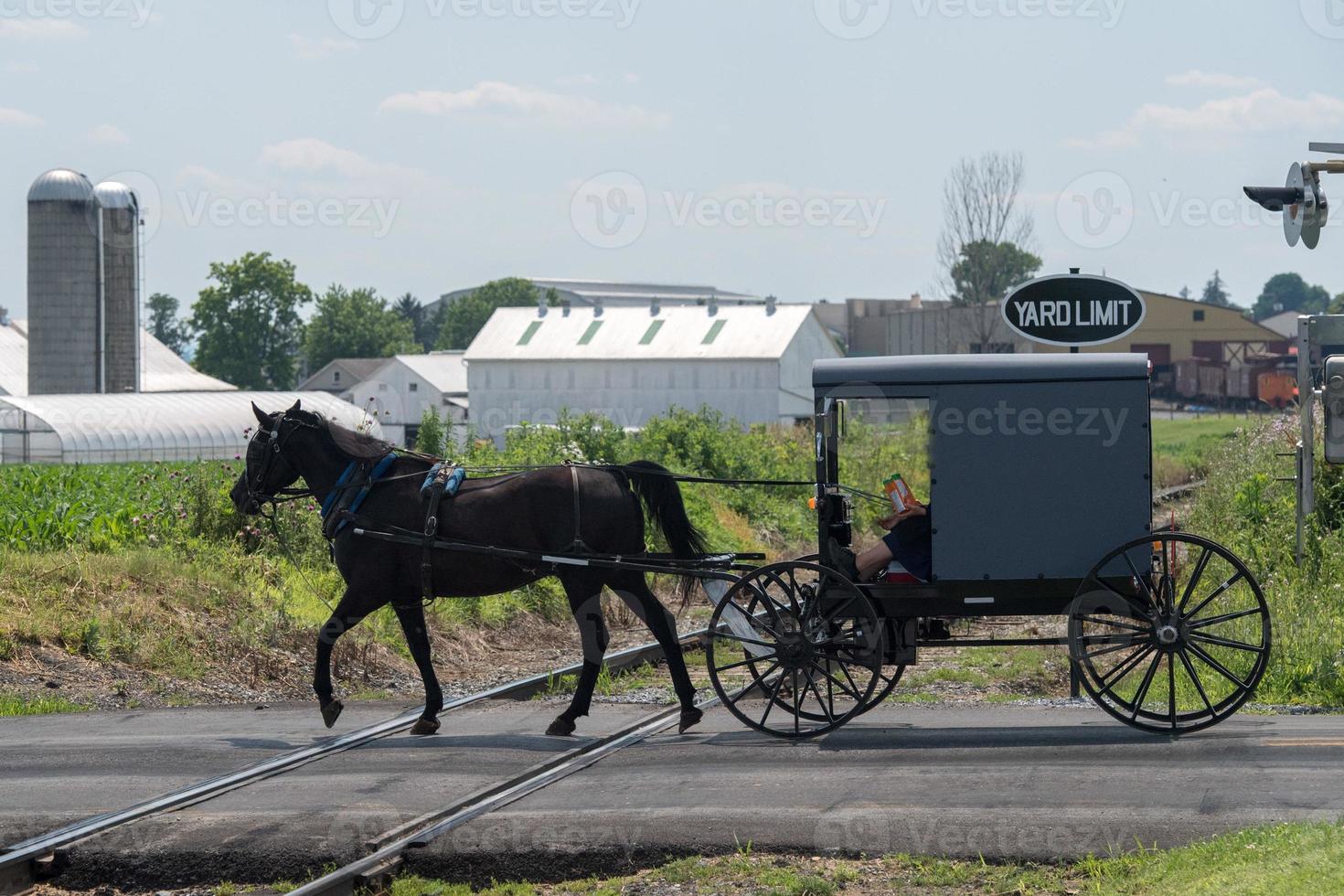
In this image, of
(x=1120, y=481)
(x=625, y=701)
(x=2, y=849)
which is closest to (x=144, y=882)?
(x=2, y=849)

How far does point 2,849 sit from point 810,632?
5.07 m

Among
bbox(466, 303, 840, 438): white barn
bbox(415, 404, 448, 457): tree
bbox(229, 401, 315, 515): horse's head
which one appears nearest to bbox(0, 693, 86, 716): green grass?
bbox(229, 401, 315, 515): horse's head

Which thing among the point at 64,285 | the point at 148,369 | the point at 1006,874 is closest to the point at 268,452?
the point at 1006,874

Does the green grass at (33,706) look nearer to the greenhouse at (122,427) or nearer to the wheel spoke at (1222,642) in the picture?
the wheel spoke at (1222,642)

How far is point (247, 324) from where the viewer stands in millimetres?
118062

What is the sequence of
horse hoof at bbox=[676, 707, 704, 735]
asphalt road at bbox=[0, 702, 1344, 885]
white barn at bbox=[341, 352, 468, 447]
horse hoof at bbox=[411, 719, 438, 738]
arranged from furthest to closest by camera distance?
white barn at bbox=[341, 352, 468, 447]
horse hoof at bbox=[411, 719, 438, 738]
horse hoof at bbox=[676, 707, 704, 735]
asphalt road at bbox=[0, 702, 1344, 885]

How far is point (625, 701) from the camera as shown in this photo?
1227cm

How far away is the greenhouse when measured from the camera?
41.6m

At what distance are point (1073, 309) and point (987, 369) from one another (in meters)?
3.06

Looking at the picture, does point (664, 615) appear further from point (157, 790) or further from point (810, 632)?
point (157, 790)

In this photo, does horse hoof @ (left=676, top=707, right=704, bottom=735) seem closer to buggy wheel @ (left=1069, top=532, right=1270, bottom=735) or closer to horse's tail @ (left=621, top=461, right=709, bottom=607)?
horse's tail @ (left=621, top=461, right=709, bottom=607)

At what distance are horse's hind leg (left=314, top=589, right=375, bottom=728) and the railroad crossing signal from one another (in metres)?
8.39

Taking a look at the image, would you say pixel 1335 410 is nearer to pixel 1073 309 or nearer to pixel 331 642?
pixel 1073 309

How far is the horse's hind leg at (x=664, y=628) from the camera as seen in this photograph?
10.6m
